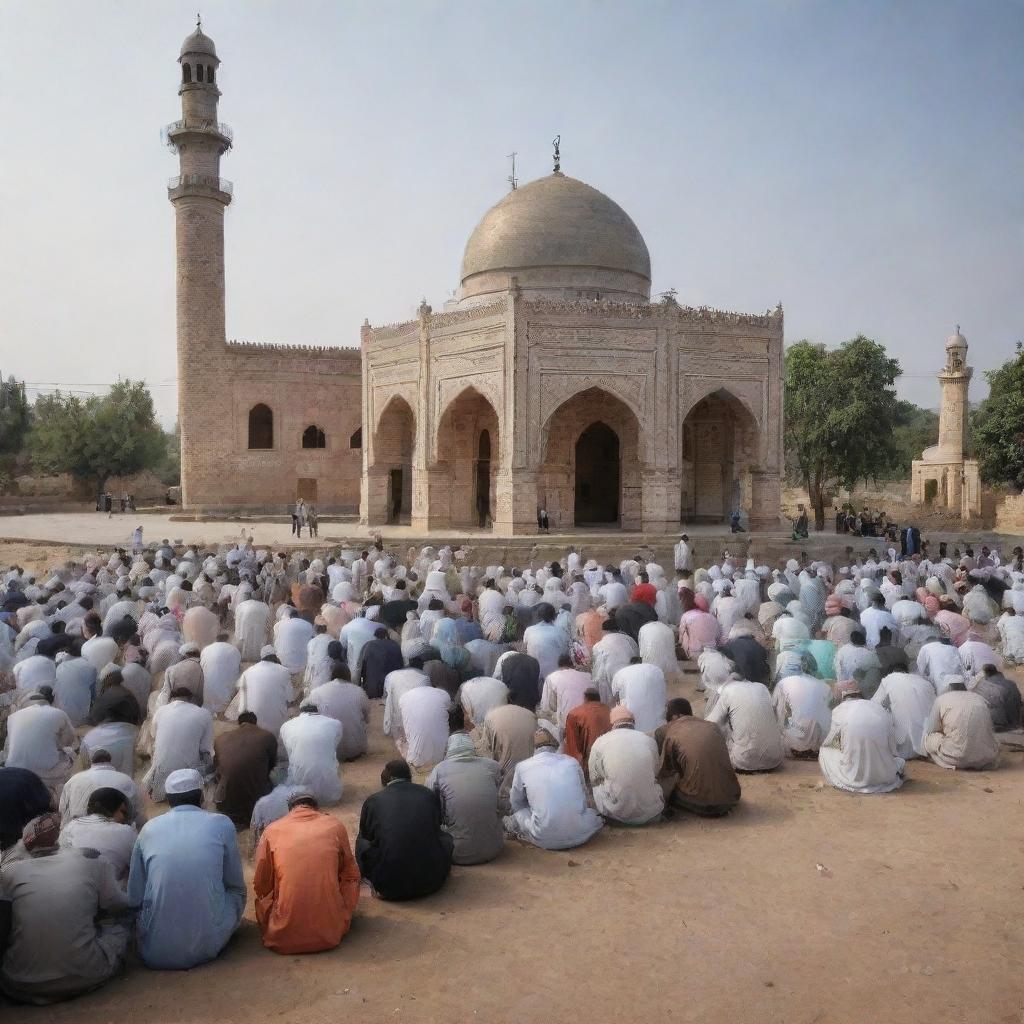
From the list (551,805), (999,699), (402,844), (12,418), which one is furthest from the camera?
(12,418)

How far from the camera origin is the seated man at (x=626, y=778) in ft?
21.3

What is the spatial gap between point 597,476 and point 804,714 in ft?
71.4

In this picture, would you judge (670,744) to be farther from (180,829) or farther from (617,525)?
(617,525)

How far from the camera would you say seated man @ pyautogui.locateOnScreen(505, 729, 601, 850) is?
616cm

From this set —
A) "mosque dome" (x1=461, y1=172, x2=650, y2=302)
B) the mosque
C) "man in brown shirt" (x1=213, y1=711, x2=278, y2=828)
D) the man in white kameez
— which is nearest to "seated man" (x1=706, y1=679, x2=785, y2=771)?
the man in white kameez

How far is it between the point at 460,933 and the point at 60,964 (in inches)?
77.7

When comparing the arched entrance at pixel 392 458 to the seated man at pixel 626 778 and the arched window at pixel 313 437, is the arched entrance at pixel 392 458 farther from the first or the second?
the seated man at pixel 626 778

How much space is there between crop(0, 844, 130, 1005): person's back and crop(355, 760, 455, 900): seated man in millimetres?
1499

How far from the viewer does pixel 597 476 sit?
2972 centimetres

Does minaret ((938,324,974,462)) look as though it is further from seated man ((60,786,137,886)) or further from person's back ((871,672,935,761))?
seated man ((60,786,137,886))

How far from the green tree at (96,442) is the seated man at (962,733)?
4050 centimetres

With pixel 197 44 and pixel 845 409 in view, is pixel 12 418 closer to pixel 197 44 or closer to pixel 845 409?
pixel 197 44

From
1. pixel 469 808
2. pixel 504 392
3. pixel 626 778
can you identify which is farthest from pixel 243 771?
pixel 504 392

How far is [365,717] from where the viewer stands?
322 inches
